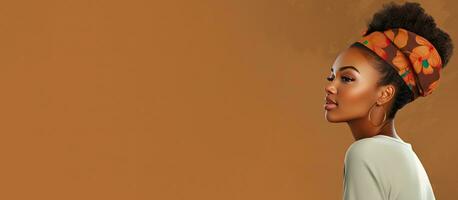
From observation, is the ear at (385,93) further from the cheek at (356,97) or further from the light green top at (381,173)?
the light green top at (381,173)

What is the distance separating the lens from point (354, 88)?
172 cm

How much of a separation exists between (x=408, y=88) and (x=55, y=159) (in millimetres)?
1537

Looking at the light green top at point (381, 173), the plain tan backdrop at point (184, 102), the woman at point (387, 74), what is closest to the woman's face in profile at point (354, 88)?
the woman at point (387, 74)

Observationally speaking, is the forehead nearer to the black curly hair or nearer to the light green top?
the black curly hair

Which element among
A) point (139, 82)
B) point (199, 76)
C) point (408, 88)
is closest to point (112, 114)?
point (139, 82)

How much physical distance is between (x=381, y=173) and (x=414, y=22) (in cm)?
38

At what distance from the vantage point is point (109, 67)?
293 centimetres

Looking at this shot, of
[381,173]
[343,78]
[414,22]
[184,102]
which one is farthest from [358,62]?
[184,102]

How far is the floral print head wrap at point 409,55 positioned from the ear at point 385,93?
35 mm

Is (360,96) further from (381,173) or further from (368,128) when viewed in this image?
(381,173)

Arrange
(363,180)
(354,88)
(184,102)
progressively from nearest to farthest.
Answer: (363,180)
(354,88)
(184,102)

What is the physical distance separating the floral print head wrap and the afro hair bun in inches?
1.0

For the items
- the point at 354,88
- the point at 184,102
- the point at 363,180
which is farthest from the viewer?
the point at 184,102

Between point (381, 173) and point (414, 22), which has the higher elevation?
point (414, 22)
